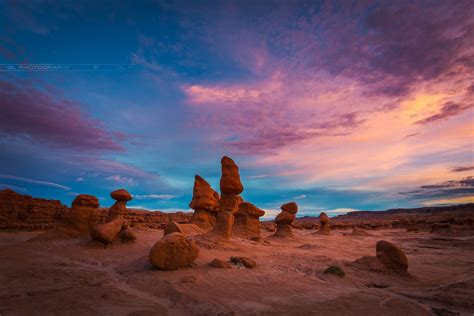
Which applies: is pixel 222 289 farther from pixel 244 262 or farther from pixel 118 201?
pixel 118 201

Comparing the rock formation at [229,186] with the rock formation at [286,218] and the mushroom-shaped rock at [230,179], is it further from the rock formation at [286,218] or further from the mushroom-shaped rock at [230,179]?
the rock formation at [286,218]

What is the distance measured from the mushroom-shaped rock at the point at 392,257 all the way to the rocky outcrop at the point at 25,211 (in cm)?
3191

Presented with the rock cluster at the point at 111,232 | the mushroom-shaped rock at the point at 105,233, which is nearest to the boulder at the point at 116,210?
the rock cluster at the point at 111,232

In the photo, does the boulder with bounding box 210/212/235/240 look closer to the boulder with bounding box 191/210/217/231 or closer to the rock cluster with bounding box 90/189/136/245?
the rock cluster with bounding box 90/189/136/245

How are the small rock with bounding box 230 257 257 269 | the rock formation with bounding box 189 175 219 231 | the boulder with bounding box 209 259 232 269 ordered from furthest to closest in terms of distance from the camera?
the rock formation with bounding box 189 175 219 231
the small rock with bounding box 230 257 257 269
the boulder with bounding box 209 259 232 269

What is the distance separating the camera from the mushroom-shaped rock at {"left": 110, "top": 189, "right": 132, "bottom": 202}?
2089 cm

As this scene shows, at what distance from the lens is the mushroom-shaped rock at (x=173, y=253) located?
8.91 m

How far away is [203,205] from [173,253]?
47.3 ft

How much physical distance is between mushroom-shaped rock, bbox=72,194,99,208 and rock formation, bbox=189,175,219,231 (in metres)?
8.15

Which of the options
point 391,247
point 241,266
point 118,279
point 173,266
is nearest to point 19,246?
point 118,279

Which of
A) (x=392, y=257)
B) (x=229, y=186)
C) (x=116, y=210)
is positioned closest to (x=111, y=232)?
(x=116, y=210)

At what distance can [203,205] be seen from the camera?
23.4m

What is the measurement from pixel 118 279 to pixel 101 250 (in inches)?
266

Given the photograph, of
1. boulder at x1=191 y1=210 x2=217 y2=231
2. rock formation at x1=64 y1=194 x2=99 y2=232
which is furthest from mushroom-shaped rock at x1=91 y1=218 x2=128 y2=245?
boulder at x1=191 y1=210 x2=217 y2=231
